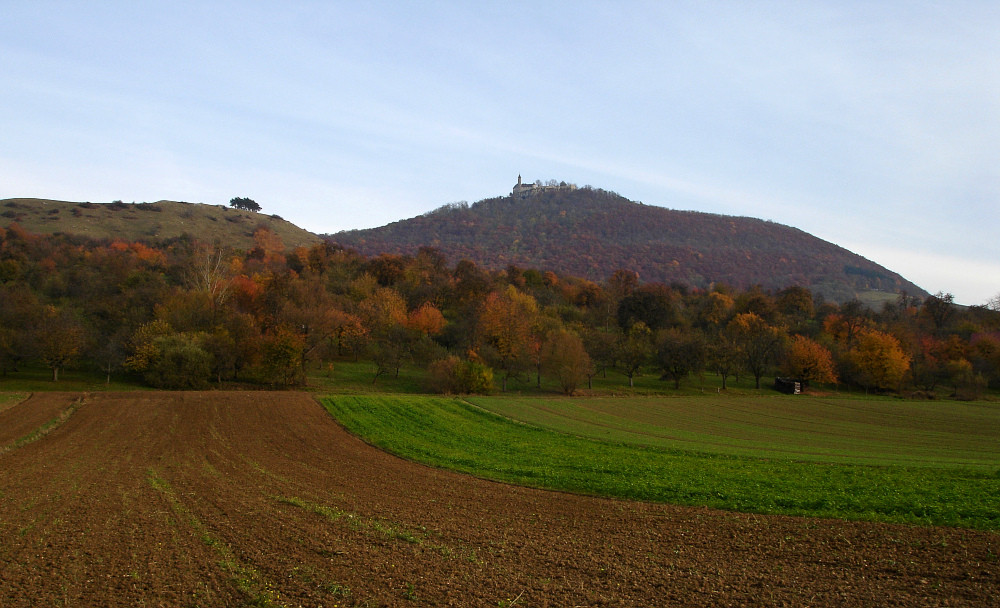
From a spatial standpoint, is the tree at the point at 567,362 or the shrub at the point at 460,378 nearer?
the shrub at the point at 460,378

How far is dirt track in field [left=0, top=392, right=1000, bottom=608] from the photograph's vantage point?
10164 millimetres

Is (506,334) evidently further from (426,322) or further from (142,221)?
(142,221)

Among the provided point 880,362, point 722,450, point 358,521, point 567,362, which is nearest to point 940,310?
point 880,362

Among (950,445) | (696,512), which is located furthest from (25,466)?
(950,445)

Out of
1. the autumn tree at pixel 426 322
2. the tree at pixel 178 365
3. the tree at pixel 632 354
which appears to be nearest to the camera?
the tree at pixel 178 365

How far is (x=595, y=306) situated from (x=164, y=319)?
75581mm

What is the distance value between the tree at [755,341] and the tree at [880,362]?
995cm

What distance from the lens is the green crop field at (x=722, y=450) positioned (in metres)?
16.5

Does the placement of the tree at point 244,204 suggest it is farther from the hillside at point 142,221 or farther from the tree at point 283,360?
the tree at point 283,360

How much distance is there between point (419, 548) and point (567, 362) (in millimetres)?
48422

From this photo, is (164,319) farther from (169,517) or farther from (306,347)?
(169,517)

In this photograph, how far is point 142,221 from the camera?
141m

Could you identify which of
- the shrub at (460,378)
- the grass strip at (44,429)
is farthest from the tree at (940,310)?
the grass strip at (44,429)

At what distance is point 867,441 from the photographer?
33.1 meters
